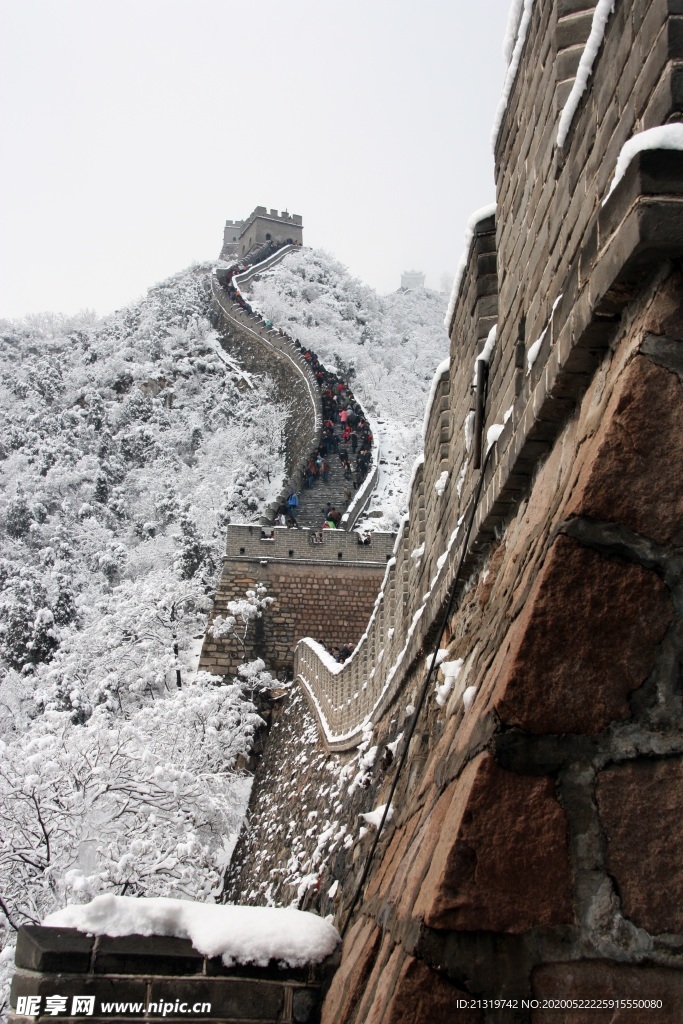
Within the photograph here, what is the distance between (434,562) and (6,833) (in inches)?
366

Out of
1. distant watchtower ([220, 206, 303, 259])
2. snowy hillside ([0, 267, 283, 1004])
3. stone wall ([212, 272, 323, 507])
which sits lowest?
snowy hillside ([0, 267, 283, 1004])

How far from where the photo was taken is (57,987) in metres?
2.90

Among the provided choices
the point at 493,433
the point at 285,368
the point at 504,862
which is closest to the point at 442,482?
the point at 493,433

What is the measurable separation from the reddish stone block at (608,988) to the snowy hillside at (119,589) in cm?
881

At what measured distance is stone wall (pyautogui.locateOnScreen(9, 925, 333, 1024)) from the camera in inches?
115

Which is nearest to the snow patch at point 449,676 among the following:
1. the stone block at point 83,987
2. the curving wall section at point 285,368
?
the stone block at point 83,987

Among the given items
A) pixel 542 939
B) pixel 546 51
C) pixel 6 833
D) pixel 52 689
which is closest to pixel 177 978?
pixel 542 939

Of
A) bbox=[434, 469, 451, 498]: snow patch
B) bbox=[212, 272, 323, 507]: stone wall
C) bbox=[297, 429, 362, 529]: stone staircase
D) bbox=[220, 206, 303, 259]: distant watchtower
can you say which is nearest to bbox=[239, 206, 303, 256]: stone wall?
bbox=[220, 206, 303, 259]: distant watchtower

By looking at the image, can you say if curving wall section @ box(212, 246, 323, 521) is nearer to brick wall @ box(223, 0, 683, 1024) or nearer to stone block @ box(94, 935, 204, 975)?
stone block @ box(94, 935, 204, 975)

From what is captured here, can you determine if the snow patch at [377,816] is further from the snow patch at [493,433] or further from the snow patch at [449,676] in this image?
the snow patch at [493,433]

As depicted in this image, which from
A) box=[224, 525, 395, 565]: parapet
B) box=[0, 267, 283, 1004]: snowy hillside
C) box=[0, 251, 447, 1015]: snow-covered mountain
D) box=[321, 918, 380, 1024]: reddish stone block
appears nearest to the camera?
box=[321, 918, 380, 1024]: reddish stone block

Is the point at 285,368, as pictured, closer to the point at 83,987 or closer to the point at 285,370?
the point at 285,370

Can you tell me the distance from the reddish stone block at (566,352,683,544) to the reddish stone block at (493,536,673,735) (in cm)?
10

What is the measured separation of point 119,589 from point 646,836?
77.8ft
